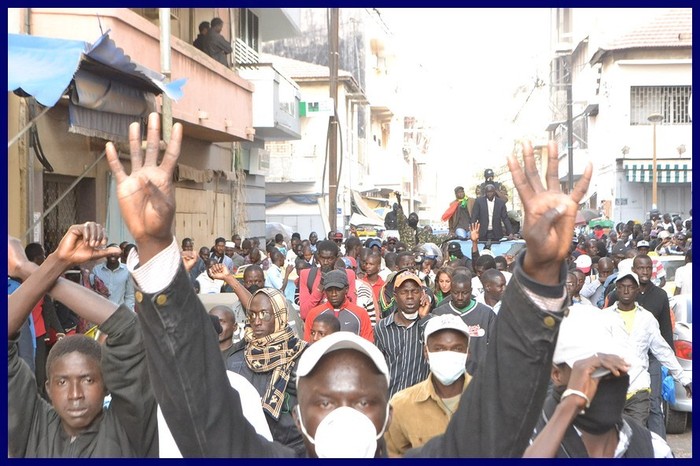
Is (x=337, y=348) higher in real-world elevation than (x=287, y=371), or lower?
higher

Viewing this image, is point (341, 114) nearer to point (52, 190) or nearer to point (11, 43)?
point (52, 190)

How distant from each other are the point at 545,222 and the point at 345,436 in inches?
29.3

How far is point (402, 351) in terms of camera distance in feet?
21.8

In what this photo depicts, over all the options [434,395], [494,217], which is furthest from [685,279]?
[434,395]

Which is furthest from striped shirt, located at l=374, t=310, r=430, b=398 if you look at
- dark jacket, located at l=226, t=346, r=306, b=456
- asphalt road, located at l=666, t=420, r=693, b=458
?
asphalt road, located at l=666, t=420, r=693, b=458

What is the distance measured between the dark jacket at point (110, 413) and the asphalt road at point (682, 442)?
6018 mm

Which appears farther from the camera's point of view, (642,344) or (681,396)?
(681,396)

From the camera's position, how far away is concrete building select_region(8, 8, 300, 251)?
12.3 m

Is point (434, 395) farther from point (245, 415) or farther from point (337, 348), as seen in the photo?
point (337, 348)

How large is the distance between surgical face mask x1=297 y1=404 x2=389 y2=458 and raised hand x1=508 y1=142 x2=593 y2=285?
62 cm

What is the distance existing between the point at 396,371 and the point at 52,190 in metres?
9.05

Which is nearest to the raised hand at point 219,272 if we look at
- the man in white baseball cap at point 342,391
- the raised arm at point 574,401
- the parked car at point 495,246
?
the raised arm at point 574,401

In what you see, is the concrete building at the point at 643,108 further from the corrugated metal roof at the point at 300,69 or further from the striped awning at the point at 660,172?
the corrugated metal roof at the point at 300,69

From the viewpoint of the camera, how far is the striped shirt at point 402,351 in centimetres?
630
